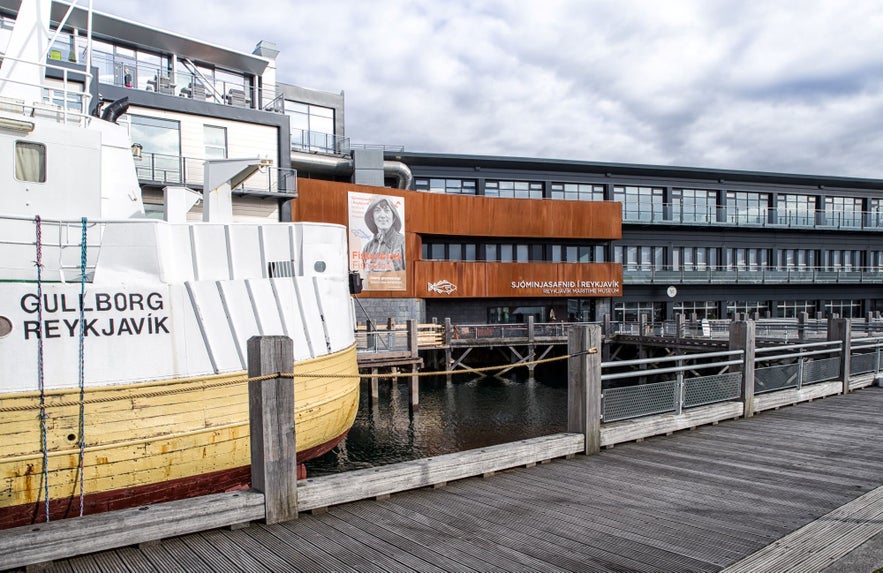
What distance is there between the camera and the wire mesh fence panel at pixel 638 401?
783 cm

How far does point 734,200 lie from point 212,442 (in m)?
48.0

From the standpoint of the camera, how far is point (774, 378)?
11.0m

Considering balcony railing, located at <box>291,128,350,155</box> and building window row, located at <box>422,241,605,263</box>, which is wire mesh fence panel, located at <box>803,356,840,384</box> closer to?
building window row, located at <box>422,241,605,263</box>

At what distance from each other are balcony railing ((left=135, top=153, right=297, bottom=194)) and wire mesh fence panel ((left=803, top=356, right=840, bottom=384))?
1801cm

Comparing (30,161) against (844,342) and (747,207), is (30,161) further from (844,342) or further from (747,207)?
(747,207)

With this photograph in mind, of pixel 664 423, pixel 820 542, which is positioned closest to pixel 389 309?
pixel 664 423

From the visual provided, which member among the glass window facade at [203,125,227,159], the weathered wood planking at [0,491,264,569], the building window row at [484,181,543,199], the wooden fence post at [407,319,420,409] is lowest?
the wooden fence post at [407,319,420,409]

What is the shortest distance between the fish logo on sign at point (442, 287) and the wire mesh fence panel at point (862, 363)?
75.6ft

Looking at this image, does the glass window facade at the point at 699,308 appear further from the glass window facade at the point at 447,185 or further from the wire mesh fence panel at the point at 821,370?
the wire mesh fence panel at the point at 821,370

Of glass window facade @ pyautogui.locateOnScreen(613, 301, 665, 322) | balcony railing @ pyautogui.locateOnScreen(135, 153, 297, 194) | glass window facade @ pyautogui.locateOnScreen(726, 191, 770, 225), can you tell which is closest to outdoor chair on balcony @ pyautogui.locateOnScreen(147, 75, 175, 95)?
balcony railing @ pyautogui.locateOnScreen(135, 153, 297, 194)

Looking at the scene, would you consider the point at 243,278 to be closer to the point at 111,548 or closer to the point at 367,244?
the point at 111,548

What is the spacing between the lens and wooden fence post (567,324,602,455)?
23.8ft

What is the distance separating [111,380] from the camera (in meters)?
7.79

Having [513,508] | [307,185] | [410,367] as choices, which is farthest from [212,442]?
[307,185]
